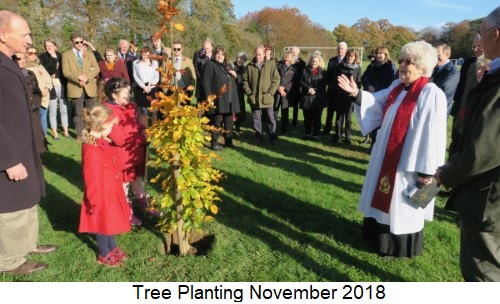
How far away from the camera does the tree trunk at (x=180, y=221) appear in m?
3.70

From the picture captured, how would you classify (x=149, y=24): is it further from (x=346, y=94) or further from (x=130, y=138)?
(x=130, y=138)

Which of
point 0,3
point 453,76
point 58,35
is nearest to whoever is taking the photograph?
point 453,76

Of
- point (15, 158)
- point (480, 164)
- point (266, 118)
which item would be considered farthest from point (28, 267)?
point (266, 118)

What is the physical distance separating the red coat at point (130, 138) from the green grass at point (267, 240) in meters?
0.88

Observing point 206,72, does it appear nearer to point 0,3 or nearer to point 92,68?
point 92,68

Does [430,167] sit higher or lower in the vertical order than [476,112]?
lower

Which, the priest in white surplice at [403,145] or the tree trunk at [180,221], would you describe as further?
the tree trunk at [180,221]

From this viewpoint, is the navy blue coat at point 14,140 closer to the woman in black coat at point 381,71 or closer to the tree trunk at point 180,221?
the tree trunk at point 180,221

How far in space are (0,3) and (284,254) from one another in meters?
18.3

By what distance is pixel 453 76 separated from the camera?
6.05 m

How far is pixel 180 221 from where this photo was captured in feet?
12.8

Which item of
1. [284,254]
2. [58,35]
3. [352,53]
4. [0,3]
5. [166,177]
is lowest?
[284,254]

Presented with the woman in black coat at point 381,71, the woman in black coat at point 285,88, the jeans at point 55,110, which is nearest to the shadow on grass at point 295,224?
the woman in black coat at point 381,71
